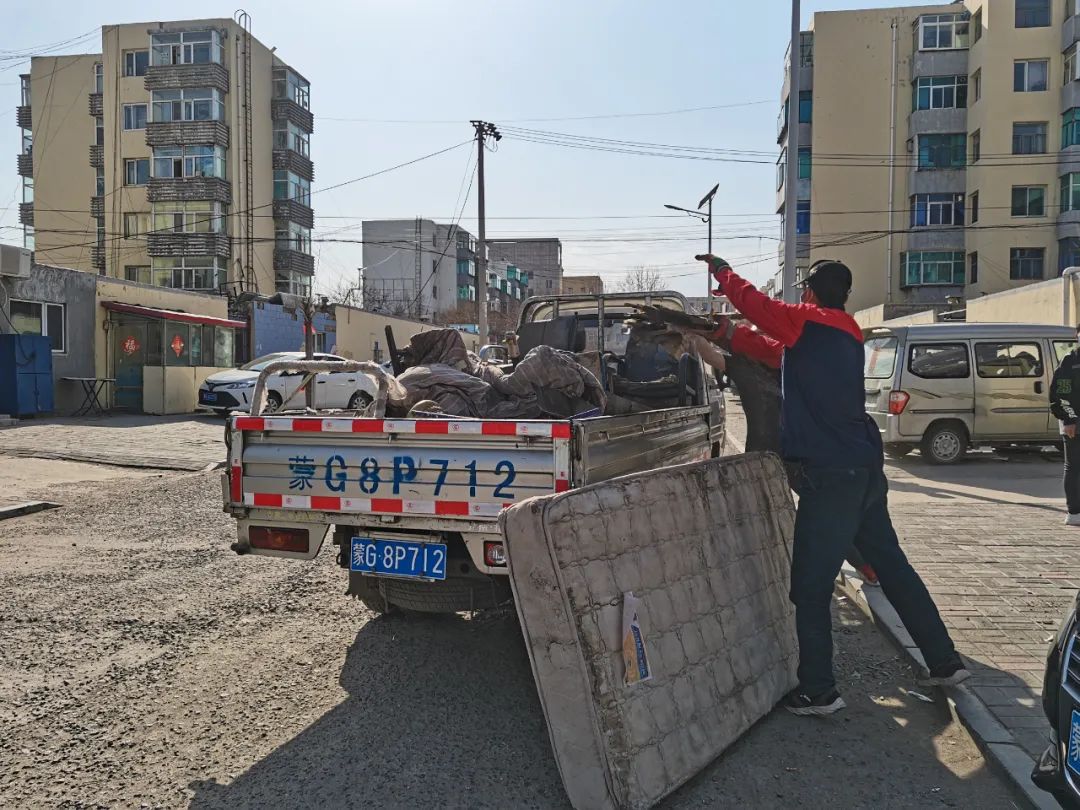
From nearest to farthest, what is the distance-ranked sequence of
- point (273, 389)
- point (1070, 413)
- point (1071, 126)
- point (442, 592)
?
point (442, 592)
point (1070, 413)
point (273, 389)
point (1071, 126)

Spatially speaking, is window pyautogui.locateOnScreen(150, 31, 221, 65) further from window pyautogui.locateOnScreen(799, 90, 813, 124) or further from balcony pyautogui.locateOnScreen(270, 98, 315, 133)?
window pyautogui.locateOnScreen(799, 90, 813, 124)

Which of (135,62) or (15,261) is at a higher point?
(135,62)

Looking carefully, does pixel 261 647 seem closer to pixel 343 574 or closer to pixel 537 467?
pixel 343 574

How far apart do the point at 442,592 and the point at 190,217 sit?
40289 millimetres

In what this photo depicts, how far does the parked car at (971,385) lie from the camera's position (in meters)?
11.7

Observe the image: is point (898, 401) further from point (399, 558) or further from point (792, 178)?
point (399, 558)

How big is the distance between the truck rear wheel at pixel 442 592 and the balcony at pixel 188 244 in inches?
1535

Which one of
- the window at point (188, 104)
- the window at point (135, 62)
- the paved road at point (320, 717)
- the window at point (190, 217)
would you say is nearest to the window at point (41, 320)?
Result: the paved road at point (320, 717)

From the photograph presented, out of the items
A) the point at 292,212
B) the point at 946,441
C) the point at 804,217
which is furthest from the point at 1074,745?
the point at 292,212

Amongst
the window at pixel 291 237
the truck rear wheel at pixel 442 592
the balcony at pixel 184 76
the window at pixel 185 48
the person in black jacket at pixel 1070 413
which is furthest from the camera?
the window at pixel 291 237

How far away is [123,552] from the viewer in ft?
21.4

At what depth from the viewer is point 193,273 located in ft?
131

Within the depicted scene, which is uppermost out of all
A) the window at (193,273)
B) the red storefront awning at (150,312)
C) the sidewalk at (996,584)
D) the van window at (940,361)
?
the window at (193,273)

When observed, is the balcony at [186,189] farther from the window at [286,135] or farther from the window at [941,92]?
the window at [941,92]
